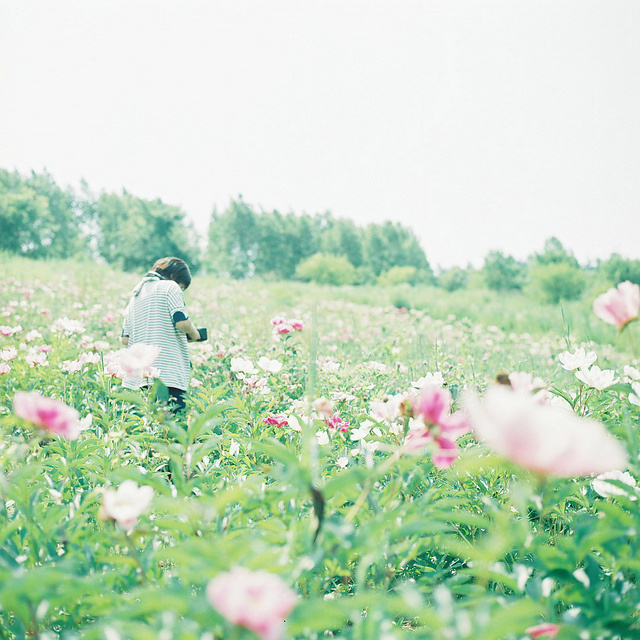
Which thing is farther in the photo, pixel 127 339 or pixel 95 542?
pixel 127 339

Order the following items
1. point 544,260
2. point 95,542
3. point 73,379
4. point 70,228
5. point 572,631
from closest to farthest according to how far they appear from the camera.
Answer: point 572,631
point 95,542
point 73,379
point 544,260
point 70,228

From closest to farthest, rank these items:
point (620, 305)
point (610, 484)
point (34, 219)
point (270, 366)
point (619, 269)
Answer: point (620, 305)
point (610, 484)
point (270, 366)
point (34, 219)
point (619, 269)

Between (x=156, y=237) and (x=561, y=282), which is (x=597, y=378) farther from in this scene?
(x=156, y=237)

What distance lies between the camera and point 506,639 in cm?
88

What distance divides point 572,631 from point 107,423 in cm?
189

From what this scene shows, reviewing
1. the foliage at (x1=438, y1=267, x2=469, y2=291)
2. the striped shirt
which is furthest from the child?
the foliage at (x1=438, y1=267, x2=469, y2=291)

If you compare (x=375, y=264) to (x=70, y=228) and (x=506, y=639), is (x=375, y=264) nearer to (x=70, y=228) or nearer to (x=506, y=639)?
(x=70, y=228)

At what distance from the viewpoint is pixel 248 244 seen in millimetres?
42000

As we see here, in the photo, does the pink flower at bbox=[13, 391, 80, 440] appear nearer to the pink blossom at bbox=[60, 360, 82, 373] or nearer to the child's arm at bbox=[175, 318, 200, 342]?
the pink blossom at bbox=[60, 360, 82, 373]

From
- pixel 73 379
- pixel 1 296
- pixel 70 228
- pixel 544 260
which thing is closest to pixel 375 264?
pixel 544 260

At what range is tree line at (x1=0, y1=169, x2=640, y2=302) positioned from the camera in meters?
26.6

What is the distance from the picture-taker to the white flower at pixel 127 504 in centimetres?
89

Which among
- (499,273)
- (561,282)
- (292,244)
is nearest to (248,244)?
(292,244)

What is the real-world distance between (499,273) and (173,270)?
35930 millimetres
